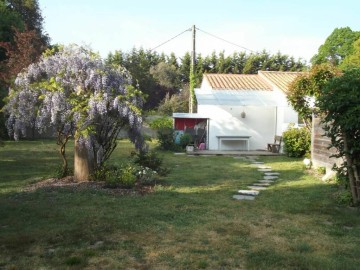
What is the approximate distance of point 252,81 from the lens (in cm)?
2338

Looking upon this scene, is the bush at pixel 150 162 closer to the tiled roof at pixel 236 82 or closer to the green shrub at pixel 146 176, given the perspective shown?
the green shrub at pixel 146 176

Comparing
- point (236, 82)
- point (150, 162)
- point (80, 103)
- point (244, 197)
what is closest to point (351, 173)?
point (244, 197)

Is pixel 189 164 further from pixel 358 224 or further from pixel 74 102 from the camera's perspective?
pixel 358 224

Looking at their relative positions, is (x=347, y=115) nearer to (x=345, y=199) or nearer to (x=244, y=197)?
(x=345, y=199)

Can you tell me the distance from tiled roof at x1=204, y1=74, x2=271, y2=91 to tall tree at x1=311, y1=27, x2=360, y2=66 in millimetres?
19898

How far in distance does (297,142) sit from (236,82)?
813 cm

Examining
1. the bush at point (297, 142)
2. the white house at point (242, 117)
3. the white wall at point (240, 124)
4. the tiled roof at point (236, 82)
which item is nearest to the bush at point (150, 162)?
the bush at point (297, 142)

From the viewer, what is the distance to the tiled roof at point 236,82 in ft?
71.6

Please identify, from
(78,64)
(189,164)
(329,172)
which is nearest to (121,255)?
(78,64)

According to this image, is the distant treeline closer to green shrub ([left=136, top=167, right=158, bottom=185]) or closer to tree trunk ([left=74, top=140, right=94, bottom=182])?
green shrub ([left=136, top=167, right=158, bottom=185])

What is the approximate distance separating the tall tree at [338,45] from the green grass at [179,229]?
3554cm

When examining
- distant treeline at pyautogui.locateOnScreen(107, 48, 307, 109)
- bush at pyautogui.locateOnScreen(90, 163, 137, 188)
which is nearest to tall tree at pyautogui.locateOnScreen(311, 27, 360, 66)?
distant treeline at pyautogui.locateOnScreen(107, 48, 307, 109)

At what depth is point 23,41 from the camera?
850 inches

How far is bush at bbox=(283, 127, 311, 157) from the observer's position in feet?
51.7
